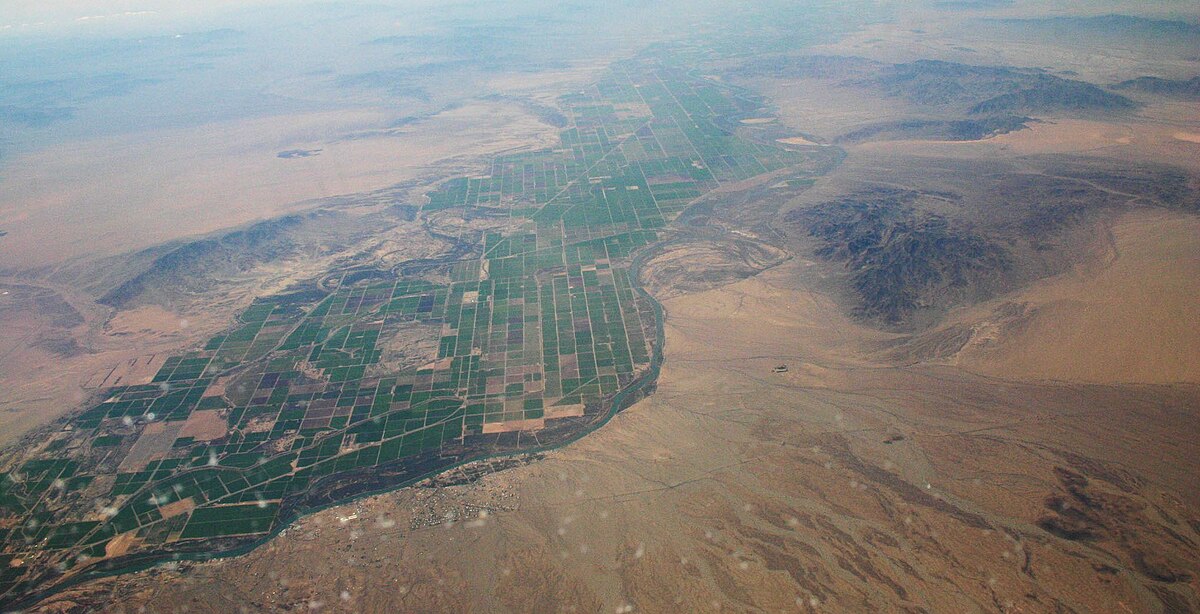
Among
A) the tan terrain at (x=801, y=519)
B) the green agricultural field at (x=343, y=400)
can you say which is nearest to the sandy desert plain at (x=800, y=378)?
the tan terrain at (x=801, y=519)

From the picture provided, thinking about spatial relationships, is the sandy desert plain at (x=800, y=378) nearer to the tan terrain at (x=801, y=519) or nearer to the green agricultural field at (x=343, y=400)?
the tan terrain at (x=801, y=519)

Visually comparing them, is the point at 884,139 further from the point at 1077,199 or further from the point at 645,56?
the point at 645,56

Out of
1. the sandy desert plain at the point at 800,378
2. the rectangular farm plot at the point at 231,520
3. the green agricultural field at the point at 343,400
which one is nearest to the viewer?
the sandy desert plain at the point at 800,378

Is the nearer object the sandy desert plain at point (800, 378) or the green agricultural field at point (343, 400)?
the sandy desert plain at point (800, 378)

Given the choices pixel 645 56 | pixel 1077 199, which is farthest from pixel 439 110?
pixel 1077 199

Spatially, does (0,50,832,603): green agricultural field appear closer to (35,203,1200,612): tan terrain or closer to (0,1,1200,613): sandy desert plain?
(0,1,1200,613): sandy desert plain

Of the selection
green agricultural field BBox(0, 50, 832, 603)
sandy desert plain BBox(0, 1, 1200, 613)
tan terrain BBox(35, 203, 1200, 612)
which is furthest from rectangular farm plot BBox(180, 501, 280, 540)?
tan terrain BBox(35, 203, 1200, 612)

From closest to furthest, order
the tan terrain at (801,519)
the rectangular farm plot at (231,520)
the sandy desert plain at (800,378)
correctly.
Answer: the tan terrain at (801,519)
the sandy desert plain at (800,378)
the rectangular farm plot at (231,520)
